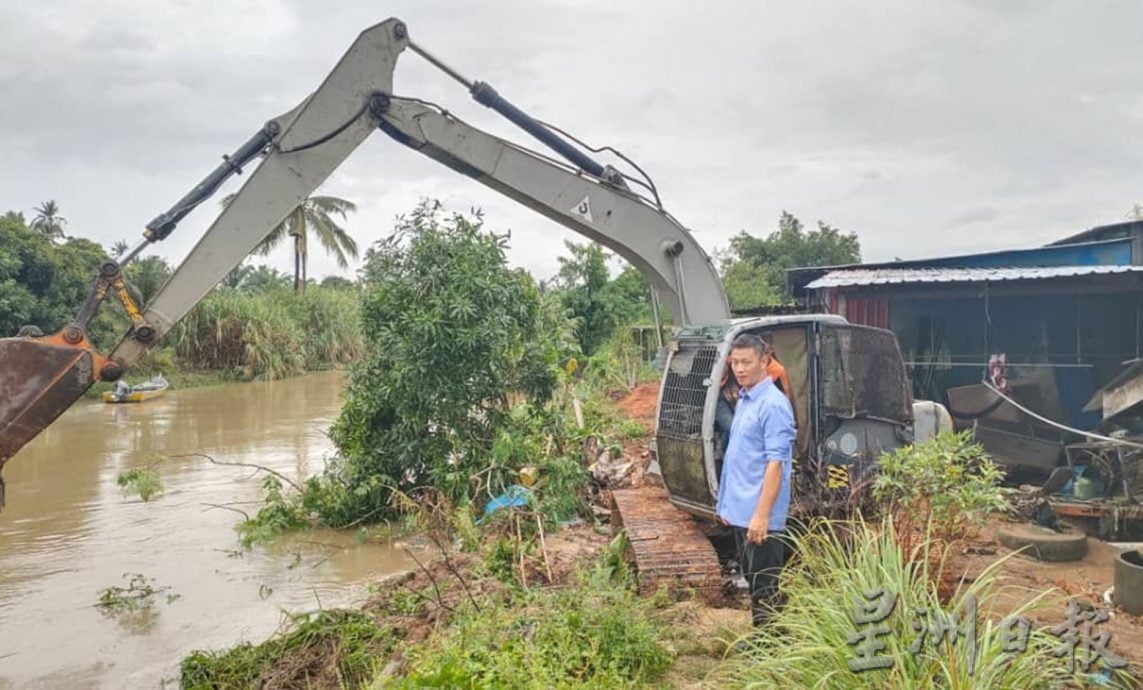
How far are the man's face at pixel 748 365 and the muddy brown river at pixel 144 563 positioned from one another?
3989 millimetres

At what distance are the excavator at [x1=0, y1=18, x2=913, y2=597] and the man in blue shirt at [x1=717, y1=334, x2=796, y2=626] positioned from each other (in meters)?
0.93

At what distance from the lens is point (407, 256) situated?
26.5ft

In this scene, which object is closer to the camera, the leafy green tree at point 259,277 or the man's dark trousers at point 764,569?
the man's dark trousers at point 764,569

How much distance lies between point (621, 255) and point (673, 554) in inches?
114

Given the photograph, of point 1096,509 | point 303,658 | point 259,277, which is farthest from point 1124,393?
point 259,277

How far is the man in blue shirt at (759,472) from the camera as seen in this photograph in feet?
11.9

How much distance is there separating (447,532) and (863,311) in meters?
6.53

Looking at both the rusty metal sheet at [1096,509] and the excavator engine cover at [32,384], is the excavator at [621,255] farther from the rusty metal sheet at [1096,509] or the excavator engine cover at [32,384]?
the rusty metal sheet at [1096,509]

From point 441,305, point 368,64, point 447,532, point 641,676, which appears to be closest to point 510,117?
point 368,64

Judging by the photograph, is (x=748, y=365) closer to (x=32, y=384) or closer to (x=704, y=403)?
(x=704, y=403)

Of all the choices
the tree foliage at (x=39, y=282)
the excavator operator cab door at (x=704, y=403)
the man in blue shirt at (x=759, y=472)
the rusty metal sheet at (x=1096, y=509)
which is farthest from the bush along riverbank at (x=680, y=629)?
the tree foliage at (x=39, y=282)

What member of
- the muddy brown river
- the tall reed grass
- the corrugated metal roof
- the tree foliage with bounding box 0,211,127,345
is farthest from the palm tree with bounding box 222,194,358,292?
the corrugated metal roof

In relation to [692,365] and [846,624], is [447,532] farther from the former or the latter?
[846,624]

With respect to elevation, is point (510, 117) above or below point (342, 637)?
above
